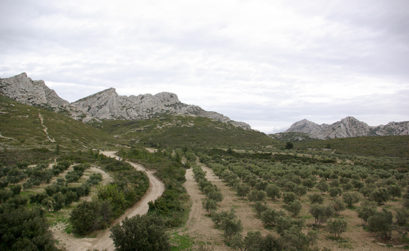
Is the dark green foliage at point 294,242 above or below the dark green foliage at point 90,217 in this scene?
above

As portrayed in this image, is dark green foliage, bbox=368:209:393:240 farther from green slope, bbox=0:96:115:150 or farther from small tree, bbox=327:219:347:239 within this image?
green slope, bbox=0:96:115:150

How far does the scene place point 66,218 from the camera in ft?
98.9

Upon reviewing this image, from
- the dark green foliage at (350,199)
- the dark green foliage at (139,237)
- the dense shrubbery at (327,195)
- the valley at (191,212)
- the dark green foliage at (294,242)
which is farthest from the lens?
the dark green foliage at (350,199)

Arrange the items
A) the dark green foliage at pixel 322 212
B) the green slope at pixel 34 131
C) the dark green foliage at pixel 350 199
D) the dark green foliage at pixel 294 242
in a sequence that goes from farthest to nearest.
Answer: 1. the green slope at pixel 34 131
2. the dark green foliage at pixel 350 199
3. the dark green foliage at pixel 322 212
4. the dark green foliage at pixel 294 242

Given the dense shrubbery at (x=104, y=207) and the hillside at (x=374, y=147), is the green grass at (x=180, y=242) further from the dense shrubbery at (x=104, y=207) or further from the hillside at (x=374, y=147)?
the hillside at (x=374, y=147)

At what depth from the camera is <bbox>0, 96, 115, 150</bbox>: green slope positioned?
98.2 m

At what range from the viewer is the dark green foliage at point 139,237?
20819 mm

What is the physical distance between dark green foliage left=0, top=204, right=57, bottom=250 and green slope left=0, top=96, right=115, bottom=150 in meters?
83.3

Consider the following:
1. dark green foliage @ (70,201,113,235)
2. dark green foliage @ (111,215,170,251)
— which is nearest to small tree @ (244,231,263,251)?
dark green foliage @ (111,215,170,251)

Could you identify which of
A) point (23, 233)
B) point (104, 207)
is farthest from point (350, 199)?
point (23, 233)

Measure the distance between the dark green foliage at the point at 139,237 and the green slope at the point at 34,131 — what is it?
89.9m

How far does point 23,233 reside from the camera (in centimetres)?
2027

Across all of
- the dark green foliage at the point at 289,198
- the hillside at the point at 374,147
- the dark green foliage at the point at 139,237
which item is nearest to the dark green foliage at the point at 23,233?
the dark green foliage at the point at 139,237

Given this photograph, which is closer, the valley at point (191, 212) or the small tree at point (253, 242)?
the small tree at point (253, 242)
